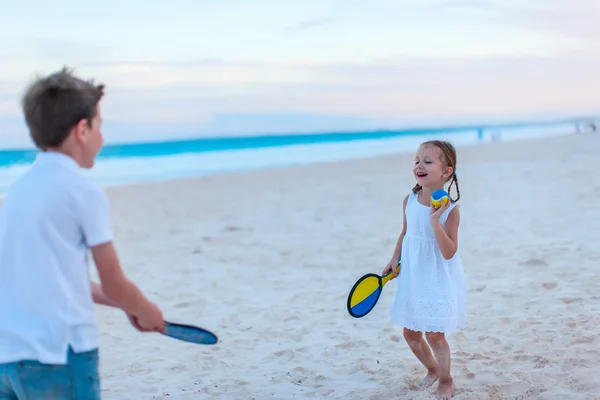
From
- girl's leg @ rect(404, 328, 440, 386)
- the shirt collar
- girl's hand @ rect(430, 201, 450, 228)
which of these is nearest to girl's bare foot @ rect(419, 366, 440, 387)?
girl's leg @ rect(404, 328, 440, 386)

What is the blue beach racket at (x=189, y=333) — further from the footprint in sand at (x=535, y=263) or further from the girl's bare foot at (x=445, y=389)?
the footprint in sand at (x=535, y=263)

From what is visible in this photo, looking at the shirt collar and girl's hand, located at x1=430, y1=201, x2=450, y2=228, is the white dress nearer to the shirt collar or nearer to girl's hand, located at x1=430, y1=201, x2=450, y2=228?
girl's hand, located at x1=430, y1=201, x2=450, y2=228

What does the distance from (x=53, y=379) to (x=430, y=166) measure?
2096 mm

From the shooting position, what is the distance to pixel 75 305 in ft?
6.44

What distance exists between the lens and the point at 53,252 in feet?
6.35

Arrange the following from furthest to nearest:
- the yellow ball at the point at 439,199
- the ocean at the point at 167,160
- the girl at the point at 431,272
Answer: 1. the ocean at the point at 167,160
2. the girl at the point at 431,272
3. the yellow ball at the point at 439,199

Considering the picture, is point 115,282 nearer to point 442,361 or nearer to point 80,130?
point 80,130

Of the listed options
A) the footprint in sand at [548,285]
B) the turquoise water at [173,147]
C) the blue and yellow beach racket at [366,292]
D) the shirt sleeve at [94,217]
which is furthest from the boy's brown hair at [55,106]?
the turquoise water at [173,147]

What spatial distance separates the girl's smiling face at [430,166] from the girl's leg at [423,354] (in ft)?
2.51

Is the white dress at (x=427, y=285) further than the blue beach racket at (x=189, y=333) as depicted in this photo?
Yes

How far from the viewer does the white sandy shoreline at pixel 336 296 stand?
12.7 ft

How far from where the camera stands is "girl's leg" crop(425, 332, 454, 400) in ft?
11.5

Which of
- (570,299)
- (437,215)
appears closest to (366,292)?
(437,215)

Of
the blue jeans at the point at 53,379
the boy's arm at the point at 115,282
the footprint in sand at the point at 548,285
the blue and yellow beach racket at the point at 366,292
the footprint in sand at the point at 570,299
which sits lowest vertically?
the footprint in sand at the point at 570,299
